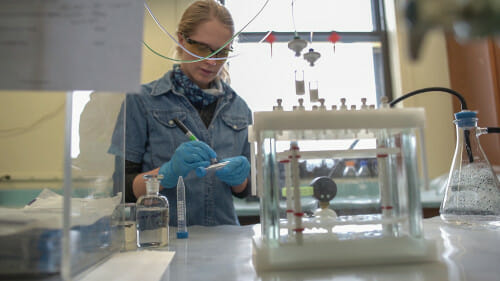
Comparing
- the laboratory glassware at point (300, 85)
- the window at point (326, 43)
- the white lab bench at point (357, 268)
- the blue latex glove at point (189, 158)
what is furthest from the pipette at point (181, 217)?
the window at point (326, 43)

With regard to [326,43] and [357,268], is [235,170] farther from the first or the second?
[326,43]

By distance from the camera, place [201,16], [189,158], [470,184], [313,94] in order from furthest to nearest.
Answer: [201,16]
[189,158]
[470,184]
[313,94]

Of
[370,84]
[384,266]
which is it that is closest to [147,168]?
[384,266]

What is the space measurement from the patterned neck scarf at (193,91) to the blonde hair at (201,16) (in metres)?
0.10

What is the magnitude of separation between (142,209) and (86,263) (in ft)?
0.72

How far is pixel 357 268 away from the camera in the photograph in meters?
0.45

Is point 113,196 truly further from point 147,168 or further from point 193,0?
point 193,0

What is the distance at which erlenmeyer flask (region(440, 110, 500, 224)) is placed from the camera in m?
0.73

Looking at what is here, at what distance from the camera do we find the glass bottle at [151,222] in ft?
2.11

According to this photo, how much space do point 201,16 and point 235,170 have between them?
553 mm

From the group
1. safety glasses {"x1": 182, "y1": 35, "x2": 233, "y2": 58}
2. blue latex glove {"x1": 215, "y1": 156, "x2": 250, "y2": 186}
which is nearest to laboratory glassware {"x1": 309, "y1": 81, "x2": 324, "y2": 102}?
blue latex glove {"x1": 215, "y1": 156, "x2": 250, "y2": 186}

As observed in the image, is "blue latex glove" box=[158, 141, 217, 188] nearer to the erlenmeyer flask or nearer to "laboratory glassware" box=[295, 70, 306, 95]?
"laboratory glassware" box=[295, 70, 306, 95]

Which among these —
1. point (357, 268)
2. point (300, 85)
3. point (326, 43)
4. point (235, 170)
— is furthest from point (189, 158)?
point (326, 43)

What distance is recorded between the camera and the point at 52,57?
283 millimetres
